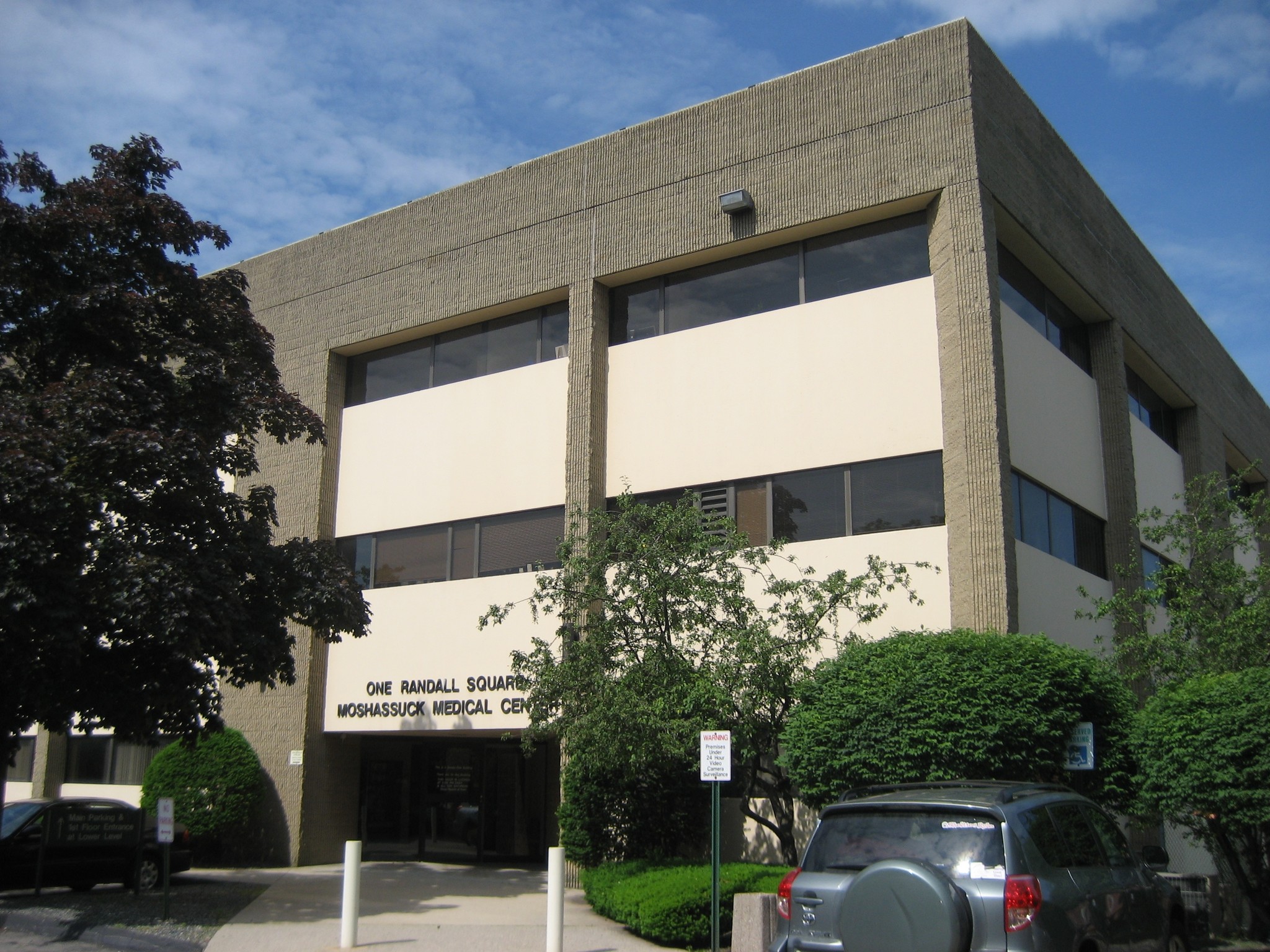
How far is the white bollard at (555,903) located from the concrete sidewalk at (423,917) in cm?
102

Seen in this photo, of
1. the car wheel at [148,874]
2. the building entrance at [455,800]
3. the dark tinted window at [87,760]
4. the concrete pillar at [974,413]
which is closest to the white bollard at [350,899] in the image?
the car wheel at [148,874]

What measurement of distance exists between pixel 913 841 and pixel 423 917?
943 cm

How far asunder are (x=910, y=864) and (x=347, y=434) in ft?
60.3

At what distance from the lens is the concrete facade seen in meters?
17.1

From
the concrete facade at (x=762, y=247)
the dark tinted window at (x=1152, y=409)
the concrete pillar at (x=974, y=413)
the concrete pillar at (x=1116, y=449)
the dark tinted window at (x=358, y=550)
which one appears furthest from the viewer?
the dark tinted window at (x=1152, y=409)

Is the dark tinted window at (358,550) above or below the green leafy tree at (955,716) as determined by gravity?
above

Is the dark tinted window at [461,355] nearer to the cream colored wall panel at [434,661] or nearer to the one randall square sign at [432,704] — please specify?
the cream colored wall panel at [434,661]

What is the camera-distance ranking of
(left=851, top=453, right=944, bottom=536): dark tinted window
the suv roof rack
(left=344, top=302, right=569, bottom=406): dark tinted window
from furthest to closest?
1. (left=344, top=302, right=569, bottom=406): dark tinted window
2. (left=851, top=453, right=944, bottom=536): dark tinted window
3. the suv roof rack

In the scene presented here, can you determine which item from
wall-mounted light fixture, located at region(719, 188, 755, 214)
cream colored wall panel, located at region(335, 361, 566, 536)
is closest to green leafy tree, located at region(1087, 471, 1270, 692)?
wall-mounted light fixture, located at region(719, 188, 755, 214)

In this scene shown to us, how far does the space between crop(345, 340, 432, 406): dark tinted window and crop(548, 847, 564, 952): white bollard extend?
1280 cm

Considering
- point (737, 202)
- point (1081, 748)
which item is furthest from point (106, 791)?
point (1081, 748)

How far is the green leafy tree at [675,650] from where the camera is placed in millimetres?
14031

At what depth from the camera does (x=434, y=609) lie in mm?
21438

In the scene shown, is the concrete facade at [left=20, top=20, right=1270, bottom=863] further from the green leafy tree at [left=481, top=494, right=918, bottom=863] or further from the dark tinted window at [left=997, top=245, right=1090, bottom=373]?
the green leafy tree at [left=481, top=494, right=918, bottom=863]
